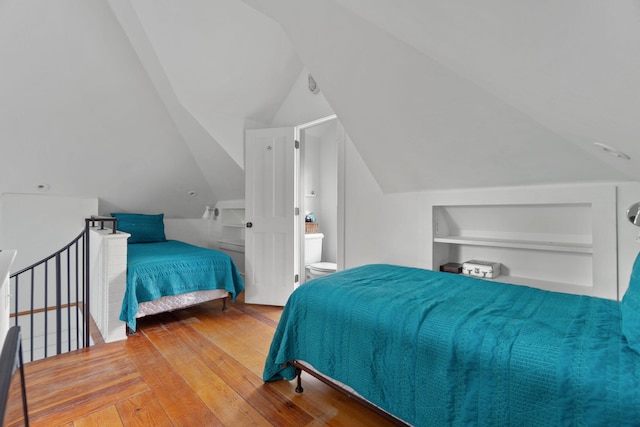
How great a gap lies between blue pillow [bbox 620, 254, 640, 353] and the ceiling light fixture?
18.3 inches

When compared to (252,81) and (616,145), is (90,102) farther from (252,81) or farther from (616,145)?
(616,145)

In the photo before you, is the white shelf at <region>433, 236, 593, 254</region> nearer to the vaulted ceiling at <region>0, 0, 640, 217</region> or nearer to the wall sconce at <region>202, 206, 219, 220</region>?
the vaulted ceiling at <region>0, 0, 640, 217</region>

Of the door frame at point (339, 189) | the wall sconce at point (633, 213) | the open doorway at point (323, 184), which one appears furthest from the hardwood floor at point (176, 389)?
the open doorway at point (323, 184)

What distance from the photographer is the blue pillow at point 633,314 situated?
0.94m

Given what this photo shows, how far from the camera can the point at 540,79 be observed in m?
1.08

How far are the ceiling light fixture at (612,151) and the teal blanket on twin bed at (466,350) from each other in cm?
66

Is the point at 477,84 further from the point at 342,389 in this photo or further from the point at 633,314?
the point at 342,389

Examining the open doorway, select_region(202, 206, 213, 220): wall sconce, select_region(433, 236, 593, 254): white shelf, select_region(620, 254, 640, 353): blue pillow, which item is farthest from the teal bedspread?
select_region(620, 254, 640, 353): blue pillow

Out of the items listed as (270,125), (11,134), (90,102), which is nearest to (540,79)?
(270,125)

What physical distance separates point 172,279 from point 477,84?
8.95 feet

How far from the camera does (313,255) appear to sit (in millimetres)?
4180

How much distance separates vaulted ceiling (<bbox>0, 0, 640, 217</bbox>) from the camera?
0.98 metres

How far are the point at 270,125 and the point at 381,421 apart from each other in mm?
3164

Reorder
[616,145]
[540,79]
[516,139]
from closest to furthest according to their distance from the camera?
[540,79]
[616,145]
[516,139]
